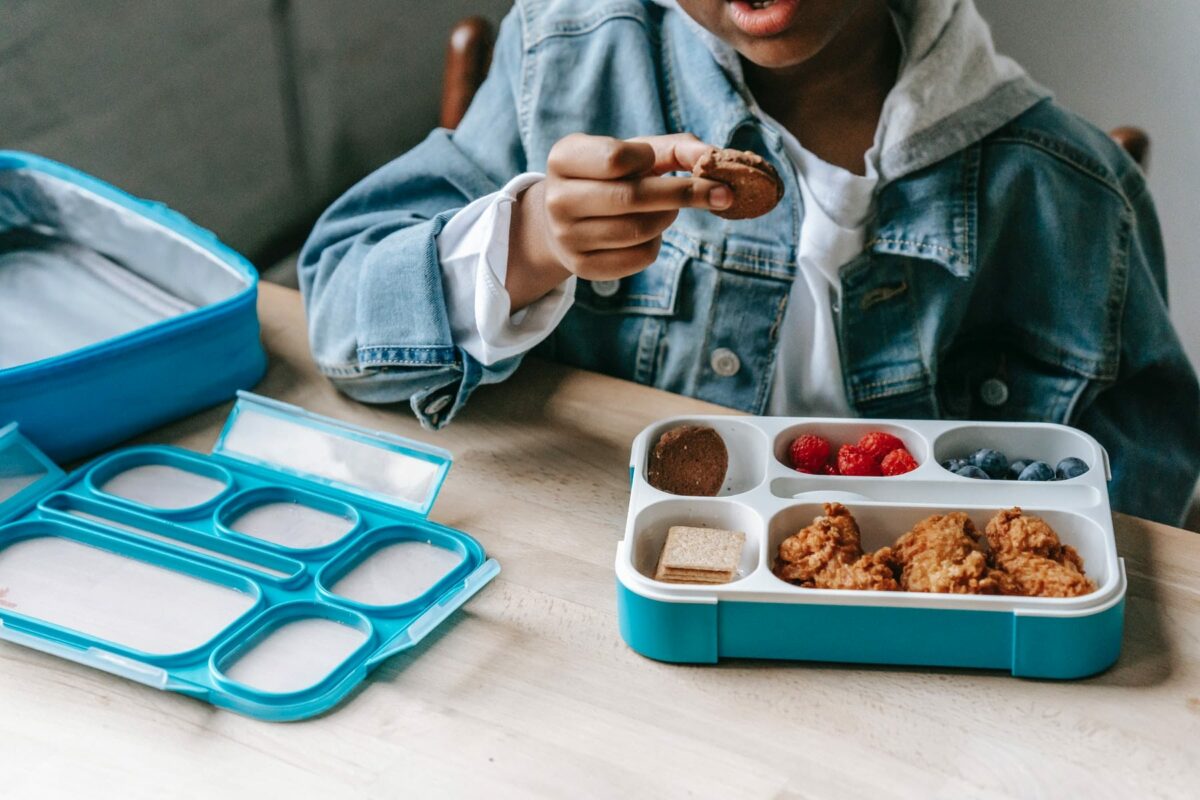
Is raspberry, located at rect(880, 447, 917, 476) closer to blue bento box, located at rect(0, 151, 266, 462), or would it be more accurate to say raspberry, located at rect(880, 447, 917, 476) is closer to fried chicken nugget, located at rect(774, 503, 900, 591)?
fried chicken nugget, located at rect(774, 503, 900, 591)

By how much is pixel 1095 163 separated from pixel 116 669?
39.8 inches

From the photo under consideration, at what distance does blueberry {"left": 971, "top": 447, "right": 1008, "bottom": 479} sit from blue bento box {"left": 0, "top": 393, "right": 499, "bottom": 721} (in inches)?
16.1

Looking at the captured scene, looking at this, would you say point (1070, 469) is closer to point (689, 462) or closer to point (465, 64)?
point (689, 462)

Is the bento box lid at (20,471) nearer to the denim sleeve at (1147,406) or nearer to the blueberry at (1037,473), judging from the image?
the blueberry at (1037,473)

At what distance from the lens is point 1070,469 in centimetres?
96

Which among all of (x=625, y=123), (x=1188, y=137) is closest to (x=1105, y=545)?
(x=625, y=123)

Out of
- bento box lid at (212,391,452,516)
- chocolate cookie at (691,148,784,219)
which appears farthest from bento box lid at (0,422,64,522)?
chocolate cookie at (691,148,784,219)

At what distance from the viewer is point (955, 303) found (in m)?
1.21

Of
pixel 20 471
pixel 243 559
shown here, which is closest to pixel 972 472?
pixel 243 559

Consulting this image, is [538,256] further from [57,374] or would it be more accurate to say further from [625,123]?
[57,374]

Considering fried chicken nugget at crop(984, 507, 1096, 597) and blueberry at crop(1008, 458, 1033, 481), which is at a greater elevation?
fried chicken nugget at crop(984, 507, 1096, 597)

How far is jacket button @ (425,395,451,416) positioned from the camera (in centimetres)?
112

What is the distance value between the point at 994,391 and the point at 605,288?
43cm

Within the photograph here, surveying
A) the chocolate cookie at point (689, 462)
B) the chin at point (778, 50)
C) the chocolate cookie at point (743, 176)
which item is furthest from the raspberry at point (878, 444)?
the chin at point (778, 50)
